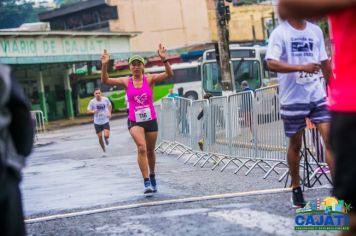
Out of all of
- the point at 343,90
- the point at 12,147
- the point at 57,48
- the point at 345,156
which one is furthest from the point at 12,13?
the point at 345,156

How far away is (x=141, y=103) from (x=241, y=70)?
2094 cm

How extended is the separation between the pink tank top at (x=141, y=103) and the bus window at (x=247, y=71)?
2010 cm

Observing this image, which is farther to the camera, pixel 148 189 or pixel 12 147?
pixel 148 189

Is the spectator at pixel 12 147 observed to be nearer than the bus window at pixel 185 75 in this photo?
Yes

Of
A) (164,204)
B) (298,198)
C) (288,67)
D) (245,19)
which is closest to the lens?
(288,67)

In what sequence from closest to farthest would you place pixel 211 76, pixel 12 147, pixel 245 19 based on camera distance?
pixel 12 147 < pixel 211 76 < pixel 245 19

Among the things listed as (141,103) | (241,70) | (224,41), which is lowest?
(241,70)

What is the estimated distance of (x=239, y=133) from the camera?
1242 centimetres

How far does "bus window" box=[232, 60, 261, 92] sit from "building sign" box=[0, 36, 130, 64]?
14.4 m

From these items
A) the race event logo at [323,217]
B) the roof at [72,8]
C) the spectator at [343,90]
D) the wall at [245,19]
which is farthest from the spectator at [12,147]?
the wall at [245,19]

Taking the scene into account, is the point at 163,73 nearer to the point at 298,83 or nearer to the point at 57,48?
the point at 298,83

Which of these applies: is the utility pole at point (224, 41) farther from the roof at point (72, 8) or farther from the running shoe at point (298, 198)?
the roof at point (72, 8)

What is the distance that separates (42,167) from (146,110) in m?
7.98

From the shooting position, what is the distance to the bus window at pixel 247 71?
96.3ft
